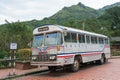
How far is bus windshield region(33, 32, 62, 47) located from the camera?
46.1 feet

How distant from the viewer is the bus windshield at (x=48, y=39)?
14047 mm

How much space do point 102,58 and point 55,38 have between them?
378 inches

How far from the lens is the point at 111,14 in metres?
78.9

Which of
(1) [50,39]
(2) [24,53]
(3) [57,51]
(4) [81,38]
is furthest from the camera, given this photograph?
(2) [24,53]

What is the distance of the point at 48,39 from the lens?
14445 mm

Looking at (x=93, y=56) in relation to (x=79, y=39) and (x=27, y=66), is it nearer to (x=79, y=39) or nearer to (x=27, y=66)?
(x=79, y=39)

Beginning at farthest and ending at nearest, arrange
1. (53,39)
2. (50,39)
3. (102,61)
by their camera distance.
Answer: (102,61) → (50,39) → (53,39)

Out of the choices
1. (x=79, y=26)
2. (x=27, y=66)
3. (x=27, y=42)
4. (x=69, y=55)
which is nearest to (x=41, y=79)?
(x=69, y=55)

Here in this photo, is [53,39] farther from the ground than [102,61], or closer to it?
farther from the ground

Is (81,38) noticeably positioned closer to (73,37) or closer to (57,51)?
(73,37)

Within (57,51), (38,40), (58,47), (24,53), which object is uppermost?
(38,40)

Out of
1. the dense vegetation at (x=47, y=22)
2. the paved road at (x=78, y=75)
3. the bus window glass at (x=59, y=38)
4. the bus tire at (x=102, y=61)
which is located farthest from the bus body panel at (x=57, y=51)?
the dense vegetation at (x=47, y=22)

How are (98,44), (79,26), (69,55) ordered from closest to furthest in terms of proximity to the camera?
(69,55)
(98,44)
(79,26)

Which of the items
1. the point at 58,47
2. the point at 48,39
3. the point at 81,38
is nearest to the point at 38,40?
the point at 48,39
